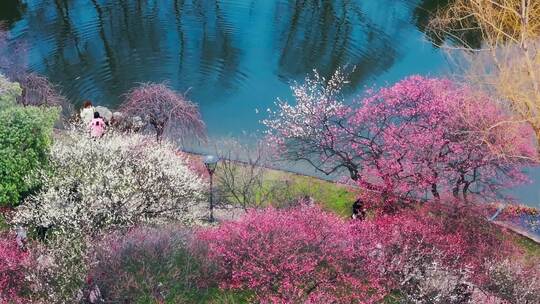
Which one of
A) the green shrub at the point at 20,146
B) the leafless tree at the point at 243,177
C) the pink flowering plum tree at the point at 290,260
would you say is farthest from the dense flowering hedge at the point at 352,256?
the green shrub at the point at 20,146

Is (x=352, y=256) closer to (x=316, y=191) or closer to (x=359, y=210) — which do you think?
(x=359, y=210)

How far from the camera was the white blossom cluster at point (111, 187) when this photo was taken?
56.9 feet

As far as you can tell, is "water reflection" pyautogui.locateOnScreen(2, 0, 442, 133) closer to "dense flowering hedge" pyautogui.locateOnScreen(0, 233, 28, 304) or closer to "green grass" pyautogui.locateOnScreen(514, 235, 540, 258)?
"green grass" pyautogui.locateOnScreen(514, 235, 540, 258)

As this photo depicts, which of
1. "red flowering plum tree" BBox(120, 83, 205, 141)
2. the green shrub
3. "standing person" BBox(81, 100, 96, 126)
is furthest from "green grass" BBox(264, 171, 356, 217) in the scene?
the green shrub

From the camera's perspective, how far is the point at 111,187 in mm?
17562

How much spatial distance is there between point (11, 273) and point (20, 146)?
12.4 feet

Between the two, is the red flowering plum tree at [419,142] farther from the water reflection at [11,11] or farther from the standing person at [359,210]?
the water reflection at [11,11]

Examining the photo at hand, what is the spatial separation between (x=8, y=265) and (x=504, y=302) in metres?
13.1

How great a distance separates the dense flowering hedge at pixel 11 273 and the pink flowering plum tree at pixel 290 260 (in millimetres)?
4696

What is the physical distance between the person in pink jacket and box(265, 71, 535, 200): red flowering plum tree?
22.9 feet

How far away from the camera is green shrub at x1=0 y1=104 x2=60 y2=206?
687 inches

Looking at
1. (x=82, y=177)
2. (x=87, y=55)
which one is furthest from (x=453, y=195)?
(x=87, y=55)

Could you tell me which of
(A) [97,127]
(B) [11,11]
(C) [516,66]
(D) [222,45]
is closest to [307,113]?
(C) [516,66]

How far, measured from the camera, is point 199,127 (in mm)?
23125
